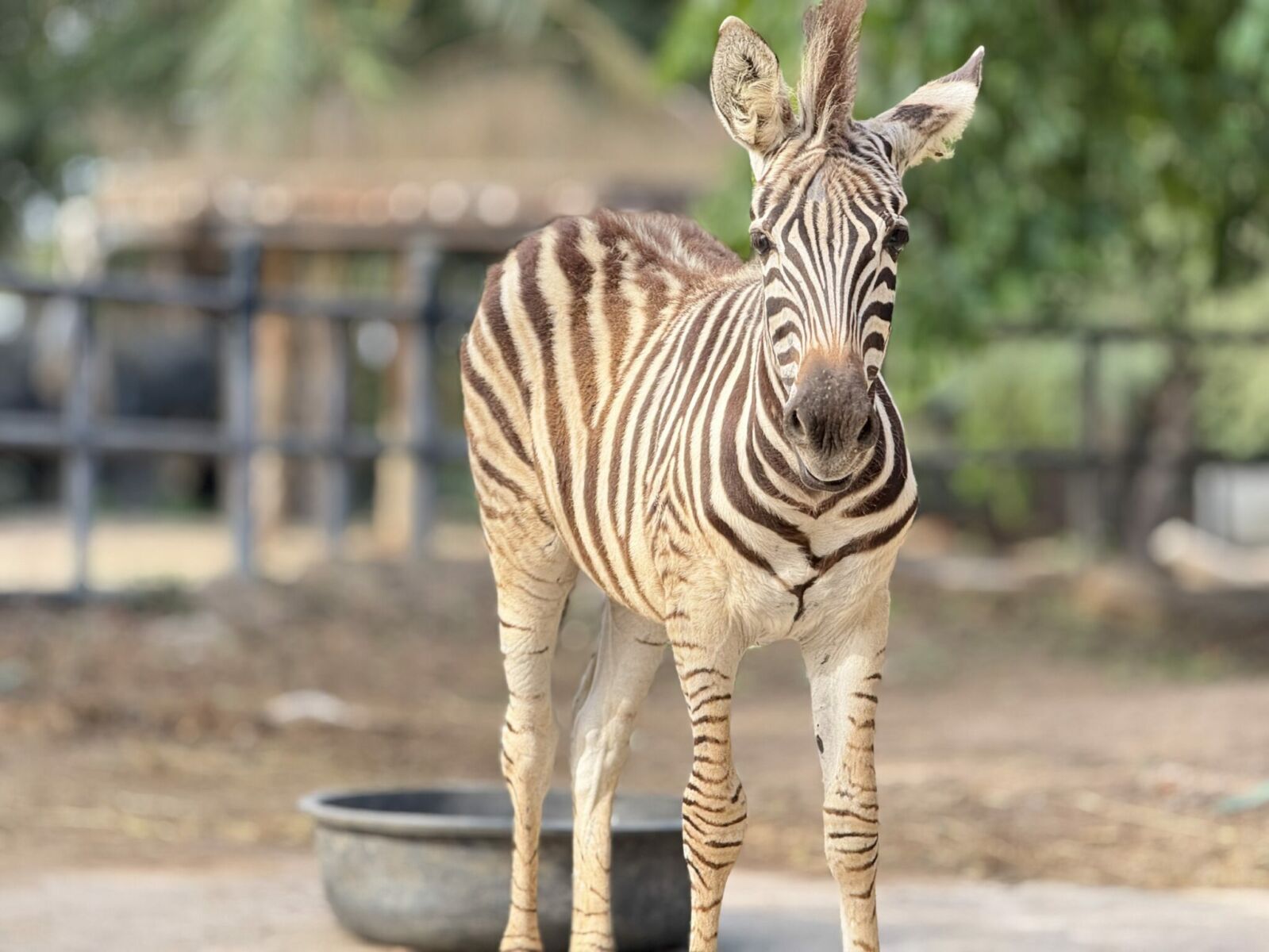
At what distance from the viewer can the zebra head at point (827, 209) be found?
308cm

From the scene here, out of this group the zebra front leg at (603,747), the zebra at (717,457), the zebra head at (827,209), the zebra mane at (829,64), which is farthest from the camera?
the zebra front leg at (603,747)

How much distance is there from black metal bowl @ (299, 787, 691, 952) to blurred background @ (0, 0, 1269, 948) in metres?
1.53

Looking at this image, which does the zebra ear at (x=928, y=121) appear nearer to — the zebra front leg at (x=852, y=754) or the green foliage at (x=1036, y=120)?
the zebra front leg at (x=852, y=754)

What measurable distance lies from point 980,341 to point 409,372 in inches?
157

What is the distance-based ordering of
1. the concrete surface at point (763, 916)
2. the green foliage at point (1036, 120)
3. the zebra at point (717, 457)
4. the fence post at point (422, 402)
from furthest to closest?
the fence post at point (422, 402) < the green foliage at point (1036, 120) < the concrete surface at point (763, 916) < the zebra at point (717, 457)

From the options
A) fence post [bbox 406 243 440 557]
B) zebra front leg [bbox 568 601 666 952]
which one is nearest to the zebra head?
zebra front leg [bbox 568 601 666 952]

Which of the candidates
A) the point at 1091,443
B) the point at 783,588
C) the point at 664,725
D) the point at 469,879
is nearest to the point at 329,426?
the point at 664,725

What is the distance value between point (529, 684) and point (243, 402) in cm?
686

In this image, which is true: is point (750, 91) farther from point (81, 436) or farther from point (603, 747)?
point (81, 436)

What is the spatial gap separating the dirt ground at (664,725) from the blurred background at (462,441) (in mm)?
32

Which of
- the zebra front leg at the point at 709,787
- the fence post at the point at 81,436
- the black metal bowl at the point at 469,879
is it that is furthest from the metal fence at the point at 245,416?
the zebra front leg at the point at 709,787

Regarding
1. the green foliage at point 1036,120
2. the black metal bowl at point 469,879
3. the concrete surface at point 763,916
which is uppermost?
the green foliage at point 1036,120

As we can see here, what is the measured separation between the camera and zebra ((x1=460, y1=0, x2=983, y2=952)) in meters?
3.23

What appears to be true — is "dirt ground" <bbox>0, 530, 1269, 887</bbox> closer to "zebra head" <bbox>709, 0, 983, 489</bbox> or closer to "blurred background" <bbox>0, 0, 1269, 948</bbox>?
"blurred background" <bbox>0, 0, 1269, 948</bbox>
